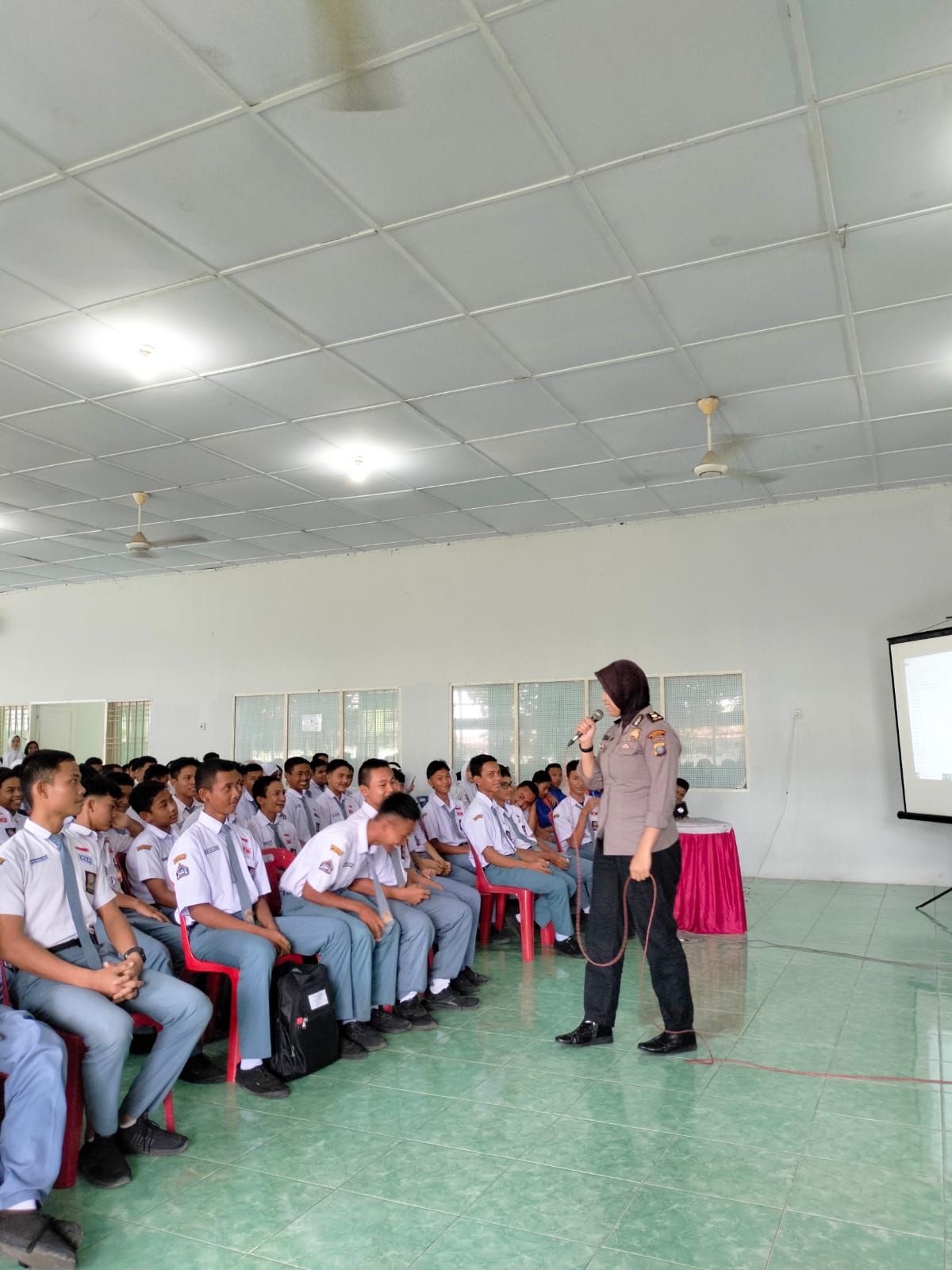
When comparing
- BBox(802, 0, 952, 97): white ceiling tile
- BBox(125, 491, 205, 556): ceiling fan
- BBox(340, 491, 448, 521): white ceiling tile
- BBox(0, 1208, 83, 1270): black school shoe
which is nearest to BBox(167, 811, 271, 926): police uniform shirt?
BBox(0, 1208, 83, 1270): black school shoe

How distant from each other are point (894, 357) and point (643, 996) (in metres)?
3.62

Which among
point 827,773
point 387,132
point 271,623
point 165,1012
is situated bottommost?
point 165,1012

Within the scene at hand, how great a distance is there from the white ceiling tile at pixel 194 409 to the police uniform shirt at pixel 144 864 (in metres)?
2.60

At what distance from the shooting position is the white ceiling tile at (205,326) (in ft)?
13.5

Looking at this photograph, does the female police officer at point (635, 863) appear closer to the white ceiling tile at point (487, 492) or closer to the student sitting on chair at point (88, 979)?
the student sitting on chair at point (88, 979)

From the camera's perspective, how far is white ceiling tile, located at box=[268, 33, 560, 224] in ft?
9.10

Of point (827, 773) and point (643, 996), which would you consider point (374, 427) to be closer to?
point (643, 996)

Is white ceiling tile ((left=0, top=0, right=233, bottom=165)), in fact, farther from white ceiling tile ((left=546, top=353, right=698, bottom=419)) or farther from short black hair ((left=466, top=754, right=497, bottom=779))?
short black hair ((left=466, top=754, right=497, bottom=779))

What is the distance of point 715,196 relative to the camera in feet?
11.2

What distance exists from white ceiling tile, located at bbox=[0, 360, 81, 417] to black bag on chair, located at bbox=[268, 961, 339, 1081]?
3.63 meters

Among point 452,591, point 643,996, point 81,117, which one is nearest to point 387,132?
point 81,117

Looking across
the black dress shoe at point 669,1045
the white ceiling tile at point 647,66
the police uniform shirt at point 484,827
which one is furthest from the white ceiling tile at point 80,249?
the black dress shoe at point 669,1045

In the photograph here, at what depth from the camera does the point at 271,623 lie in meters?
9.83

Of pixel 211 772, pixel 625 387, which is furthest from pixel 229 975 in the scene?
pixel 625 387
